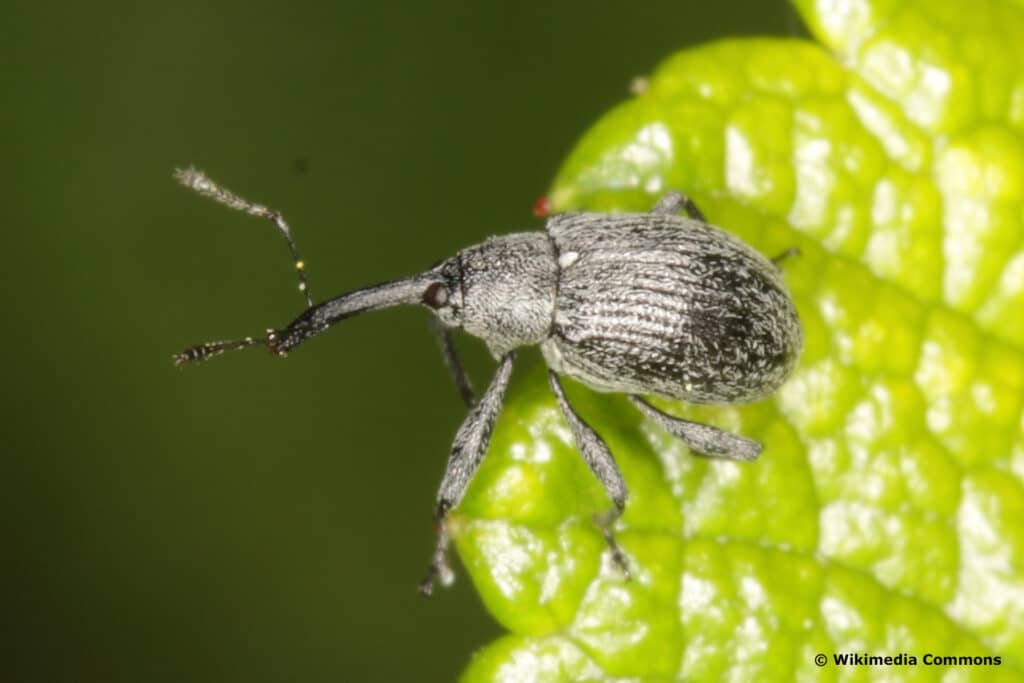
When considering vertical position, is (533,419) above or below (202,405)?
above

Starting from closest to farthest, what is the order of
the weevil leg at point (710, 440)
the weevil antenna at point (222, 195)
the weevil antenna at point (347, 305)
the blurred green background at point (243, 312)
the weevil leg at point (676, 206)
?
the weevil leg at point (710, 440) < the weevil leg at point (676, 206) < the weevil antenna at point (222, 195) < the weevil antenna at point (347, 305) < the blurred green background at point (243, 312)

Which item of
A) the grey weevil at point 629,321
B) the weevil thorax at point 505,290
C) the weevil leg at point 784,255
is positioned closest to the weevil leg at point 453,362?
the weevil thorax at point 505,290

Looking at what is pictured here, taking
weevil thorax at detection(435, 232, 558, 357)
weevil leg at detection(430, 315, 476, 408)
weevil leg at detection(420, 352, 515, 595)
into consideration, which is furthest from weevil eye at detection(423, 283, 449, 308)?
weevil leg at detection(420, 352, 515, 595)

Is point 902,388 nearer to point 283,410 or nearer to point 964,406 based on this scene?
point 964,406

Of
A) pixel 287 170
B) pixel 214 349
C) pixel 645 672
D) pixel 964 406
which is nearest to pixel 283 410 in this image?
pixel 287 170

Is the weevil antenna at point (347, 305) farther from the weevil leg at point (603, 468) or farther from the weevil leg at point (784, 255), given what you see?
the weevil leg at point (784, 255)

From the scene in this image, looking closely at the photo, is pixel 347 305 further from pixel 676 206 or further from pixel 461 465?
pixel 676 206

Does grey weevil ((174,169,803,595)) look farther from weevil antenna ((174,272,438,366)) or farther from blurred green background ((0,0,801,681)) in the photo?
blurred green background ((0,0,801,681))

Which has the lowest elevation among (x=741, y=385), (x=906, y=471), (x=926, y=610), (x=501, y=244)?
(x=926, y=610)
